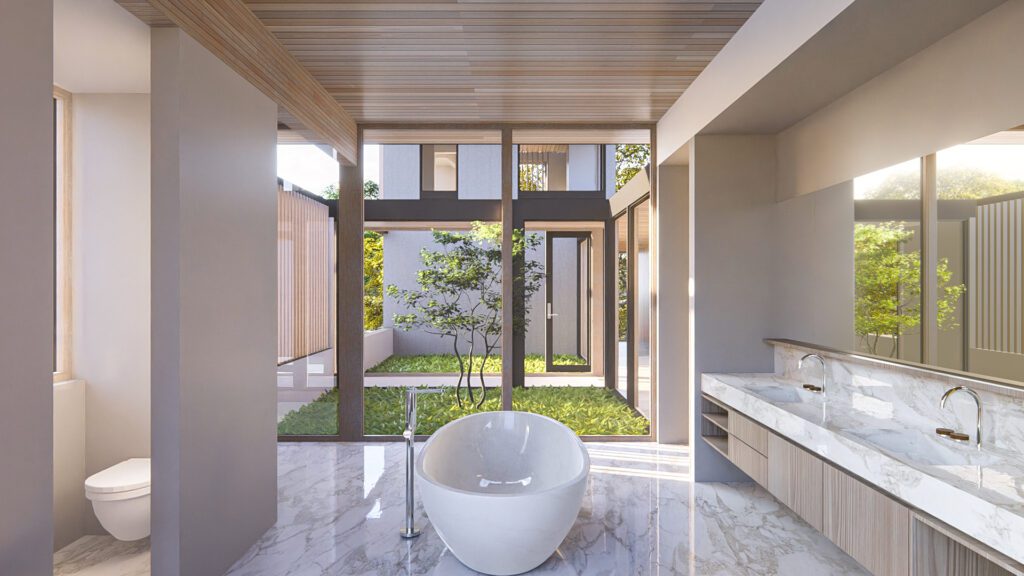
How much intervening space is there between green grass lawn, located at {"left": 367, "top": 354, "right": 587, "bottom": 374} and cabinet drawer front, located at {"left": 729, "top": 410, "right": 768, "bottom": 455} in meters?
4.37

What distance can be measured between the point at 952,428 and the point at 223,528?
3.34 metres

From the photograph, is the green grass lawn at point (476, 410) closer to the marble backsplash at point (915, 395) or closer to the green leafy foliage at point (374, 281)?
the marble backsplash at point (915, 395)

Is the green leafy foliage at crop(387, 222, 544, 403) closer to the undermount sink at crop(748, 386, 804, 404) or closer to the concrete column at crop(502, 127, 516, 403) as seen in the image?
the concrete column at crop(502, 127, 516, 403)

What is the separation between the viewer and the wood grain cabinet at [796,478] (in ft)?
8.27

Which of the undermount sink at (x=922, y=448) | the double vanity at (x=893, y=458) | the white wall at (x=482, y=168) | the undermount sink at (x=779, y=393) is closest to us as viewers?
the double vanity at (x=893, y=458)

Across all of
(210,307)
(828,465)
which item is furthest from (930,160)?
(210,307)

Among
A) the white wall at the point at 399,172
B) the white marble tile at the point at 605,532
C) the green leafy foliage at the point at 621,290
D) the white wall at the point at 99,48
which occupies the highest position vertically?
the white wall at the point at 399,172

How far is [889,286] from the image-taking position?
2881 mm

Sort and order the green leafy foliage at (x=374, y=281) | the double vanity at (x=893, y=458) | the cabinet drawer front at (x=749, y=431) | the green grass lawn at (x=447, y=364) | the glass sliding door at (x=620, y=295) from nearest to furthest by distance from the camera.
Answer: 1. the double vanity at (x=893, y=458)
2. the cabinet drawer front at (x=749, y=431)
3. the glass sliding door at (x=620, y=295)
4. the green grass lawn at (x=447, y=364)
5. the green leafy foliage at (x=374, y=281)

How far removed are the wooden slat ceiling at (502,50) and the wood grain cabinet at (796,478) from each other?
230 centimetres

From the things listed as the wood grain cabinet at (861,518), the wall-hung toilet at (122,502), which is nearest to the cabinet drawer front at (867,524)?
the wood grain cabinet at (861,518)

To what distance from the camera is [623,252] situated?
24.6 feet

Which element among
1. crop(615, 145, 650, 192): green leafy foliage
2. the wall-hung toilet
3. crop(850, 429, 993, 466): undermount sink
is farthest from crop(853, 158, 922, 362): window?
crop(615, 145, 650, 192): green leafy foliage

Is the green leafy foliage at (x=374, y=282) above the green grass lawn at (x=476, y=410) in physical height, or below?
above
